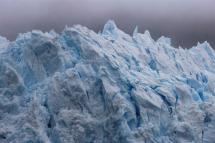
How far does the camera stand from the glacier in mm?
17562

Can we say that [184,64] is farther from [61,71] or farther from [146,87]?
[61,71]

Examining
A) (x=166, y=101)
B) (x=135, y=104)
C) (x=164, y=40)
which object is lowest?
(x=135, y=104)

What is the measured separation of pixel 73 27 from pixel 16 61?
2.50 meters

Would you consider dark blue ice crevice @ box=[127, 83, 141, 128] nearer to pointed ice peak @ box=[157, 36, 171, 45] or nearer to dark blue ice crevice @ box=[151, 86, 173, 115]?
dark blue ice crevice @ box=[151, 86, 173, 115]

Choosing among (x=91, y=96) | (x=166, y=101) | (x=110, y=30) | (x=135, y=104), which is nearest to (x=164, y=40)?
(x=110, y=30)

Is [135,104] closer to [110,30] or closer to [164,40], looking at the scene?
[110,30]

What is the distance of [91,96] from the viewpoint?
18422mm

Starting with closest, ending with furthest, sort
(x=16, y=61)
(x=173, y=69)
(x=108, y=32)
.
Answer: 1. (x=16, y=61)
2. (x=173, y=69)
3. (x=108, y=32)

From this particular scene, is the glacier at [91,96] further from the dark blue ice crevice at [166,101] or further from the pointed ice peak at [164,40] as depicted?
the pointed ice peak at [164,40]

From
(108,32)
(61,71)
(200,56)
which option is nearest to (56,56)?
(61,71)

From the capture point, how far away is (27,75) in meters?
19.9

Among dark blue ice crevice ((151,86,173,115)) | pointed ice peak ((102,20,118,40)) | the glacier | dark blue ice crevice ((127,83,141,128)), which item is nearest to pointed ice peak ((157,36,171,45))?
pointed ice peak ((102,20,118,40))

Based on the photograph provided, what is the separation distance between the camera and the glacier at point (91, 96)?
17.6 meters

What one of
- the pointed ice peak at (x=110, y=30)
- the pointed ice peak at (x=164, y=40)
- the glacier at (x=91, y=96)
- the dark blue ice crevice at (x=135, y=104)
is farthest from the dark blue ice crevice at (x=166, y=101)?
the pointed ice peak at (x=164, y=40)
